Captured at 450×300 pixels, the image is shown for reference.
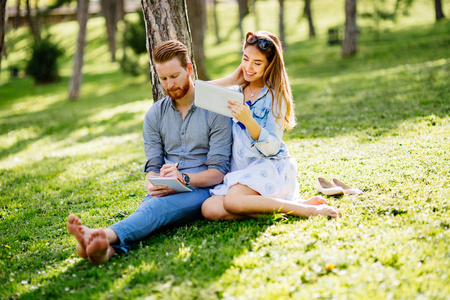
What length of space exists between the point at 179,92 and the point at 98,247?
1.63 meters

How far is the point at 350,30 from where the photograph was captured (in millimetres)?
18250

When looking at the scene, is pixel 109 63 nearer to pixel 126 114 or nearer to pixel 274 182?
pixel 126 114

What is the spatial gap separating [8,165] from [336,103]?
7449 millimetres

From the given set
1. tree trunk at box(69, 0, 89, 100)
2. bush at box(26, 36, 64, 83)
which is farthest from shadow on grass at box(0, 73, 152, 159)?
bush at box(26, 36, 64, 83)

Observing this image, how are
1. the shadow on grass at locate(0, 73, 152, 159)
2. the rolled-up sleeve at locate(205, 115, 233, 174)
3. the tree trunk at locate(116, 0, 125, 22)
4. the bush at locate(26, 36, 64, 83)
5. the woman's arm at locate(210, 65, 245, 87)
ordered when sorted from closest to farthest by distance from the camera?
the rolled-up sleeve at locate(205, 115, 233, 174) → the woman's arm at locate(210, 65, 245, 87) → the shadow on grass at locate(0, 73, 152, 159) → the bush at locate(26, 36, 64, 83) → the tree trunk at locate(116, 0, 125, 22)

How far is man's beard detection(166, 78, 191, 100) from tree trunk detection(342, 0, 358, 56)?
15462 mm

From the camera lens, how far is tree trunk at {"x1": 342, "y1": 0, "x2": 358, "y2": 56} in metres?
17.5

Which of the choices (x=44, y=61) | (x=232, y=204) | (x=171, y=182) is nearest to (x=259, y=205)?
(x=232, y=204)

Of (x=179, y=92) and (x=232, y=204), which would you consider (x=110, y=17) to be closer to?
(x=179, y=92)

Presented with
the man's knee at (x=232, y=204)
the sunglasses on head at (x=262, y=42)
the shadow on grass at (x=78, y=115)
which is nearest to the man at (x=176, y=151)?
the man's knee at (x=232, y=204)

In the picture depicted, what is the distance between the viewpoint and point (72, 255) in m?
3.79

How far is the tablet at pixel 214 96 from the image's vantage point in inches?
145

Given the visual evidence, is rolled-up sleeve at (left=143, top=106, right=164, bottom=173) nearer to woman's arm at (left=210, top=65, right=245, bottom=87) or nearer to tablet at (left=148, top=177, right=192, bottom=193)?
tablet at (left=148, top=177, right=192, bottom=193)

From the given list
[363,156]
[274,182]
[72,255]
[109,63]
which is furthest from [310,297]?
[109,63]
